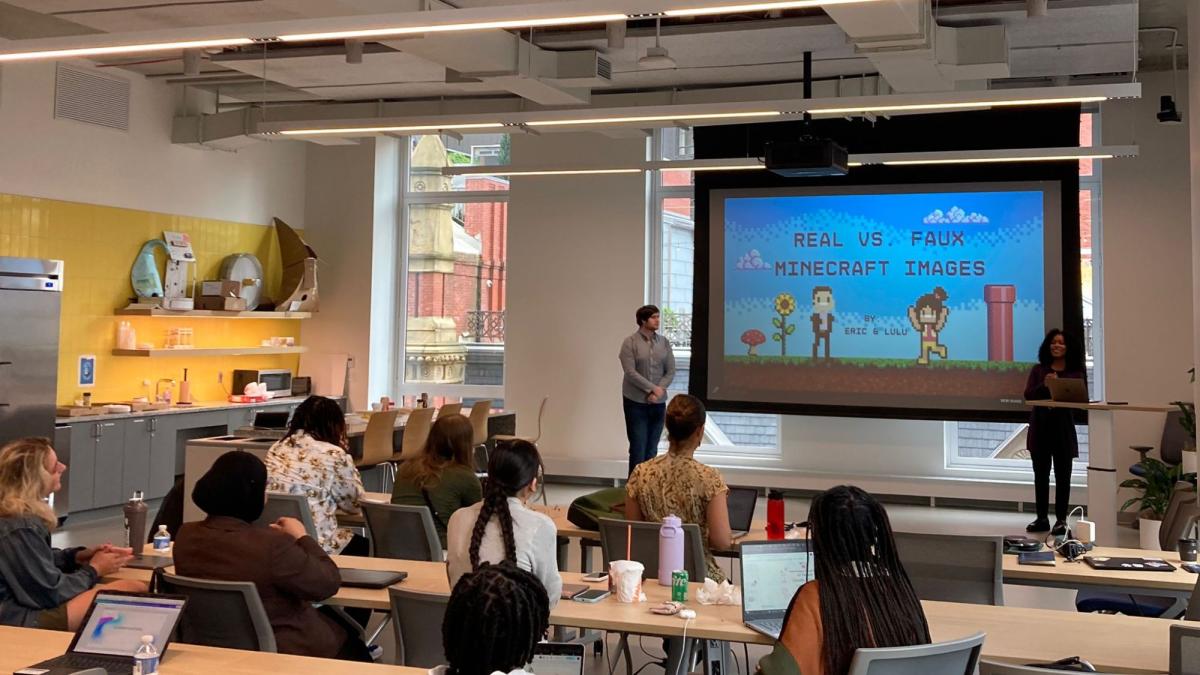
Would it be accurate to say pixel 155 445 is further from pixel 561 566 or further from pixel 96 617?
pixel 96 617

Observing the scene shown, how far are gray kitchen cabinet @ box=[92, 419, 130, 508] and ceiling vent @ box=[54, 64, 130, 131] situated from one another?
2681 millimetres

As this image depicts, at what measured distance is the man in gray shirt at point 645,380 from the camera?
9.88 meters

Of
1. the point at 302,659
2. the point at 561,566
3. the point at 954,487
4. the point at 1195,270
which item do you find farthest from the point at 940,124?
the point at 302,659

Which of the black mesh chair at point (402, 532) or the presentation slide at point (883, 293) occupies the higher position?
the presentation slide at point (883, 293)

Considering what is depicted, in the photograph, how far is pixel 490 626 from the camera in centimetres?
193

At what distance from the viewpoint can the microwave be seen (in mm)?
10961

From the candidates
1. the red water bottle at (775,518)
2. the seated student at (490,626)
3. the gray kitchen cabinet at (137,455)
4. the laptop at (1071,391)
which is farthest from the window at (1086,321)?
the seated student at (490,626)

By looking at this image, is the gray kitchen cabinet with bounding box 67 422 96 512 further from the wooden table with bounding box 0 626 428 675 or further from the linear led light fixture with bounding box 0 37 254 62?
the wooden table with bounding box 0 626 428 675

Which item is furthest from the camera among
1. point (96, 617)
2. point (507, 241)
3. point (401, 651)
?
point (507, 241)

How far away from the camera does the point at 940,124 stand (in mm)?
9695

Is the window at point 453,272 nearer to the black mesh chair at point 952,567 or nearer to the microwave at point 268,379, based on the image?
the microwave at point 268,379

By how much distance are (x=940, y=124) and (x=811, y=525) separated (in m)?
7.91

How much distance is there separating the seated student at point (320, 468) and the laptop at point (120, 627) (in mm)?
1969

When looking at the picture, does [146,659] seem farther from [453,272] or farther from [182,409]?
[453,272]
